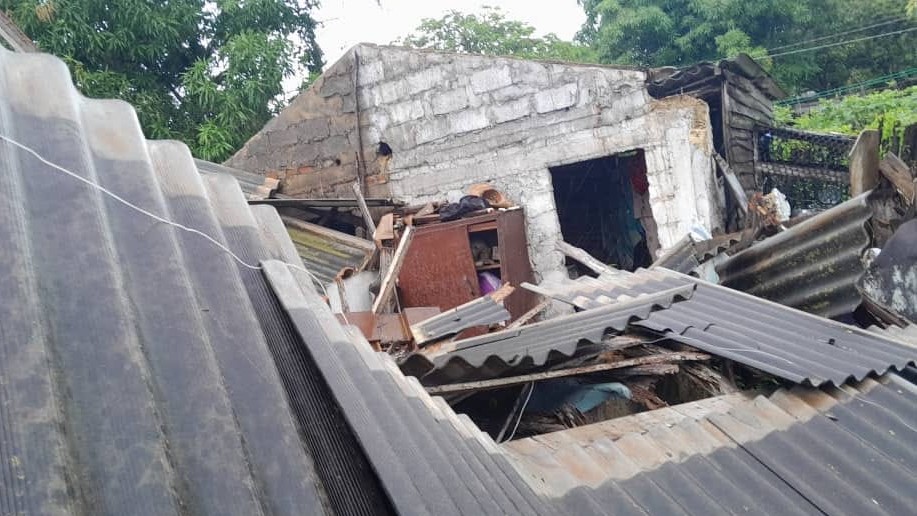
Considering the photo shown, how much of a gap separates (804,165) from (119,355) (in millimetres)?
9582

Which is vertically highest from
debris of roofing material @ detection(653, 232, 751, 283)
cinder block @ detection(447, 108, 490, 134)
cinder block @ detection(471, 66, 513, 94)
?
cinder block @ detection(471, 66, 513, 94)

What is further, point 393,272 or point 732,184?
point 732,184

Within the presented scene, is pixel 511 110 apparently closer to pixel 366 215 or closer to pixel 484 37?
pixel 366 215

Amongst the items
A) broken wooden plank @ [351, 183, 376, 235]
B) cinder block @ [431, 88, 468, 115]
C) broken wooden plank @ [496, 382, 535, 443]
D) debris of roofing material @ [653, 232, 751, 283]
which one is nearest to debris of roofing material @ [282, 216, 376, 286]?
broken wooden plank @ [351, 183, 376, 235]

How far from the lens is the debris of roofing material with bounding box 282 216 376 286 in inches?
292

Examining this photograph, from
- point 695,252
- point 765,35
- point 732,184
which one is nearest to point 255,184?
point 695,252

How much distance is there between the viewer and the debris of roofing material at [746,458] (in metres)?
1.82

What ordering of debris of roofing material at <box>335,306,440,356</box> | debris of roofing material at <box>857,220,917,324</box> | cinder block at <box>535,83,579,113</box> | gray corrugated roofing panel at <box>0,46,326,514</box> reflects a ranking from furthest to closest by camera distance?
cinder block at <box>535,83,579,113</box> < debris of roofing material at <box>857,220,917,324</box> < debris of roofing material at <box>335,306,440,356</box> < gray corrugated roofing panel at <box>0,46,326,514</box>

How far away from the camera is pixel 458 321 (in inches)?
154

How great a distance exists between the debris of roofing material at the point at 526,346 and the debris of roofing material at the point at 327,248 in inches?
167

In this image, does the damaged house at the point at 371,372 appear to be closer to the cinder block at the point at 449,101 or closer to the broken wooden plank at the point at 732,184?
the broken wooden plank at the point at 732,184

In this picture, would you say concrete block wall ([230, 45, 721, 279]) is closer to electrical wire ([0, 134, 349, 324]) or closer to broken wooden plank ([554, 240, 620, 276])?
broken wooden plank ([554, 240, 620, 276])

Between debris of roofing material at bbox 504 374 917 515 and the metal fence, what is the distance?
23.3 feet

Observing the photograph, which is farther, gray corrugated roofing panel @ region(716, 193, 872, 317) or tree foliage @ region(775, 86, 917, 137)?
tree foliage @ region(775, 86, 917, 137)
